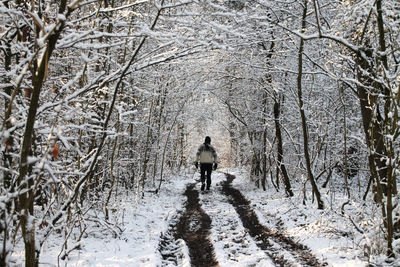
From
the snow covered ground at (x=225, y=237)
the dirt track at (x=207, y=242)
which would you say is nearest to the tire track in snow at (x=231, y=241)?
the snow covered ground at (x=225, y=237)

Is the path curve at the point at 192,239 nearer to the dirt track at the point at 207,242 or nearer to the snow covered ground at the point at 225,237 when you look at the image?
the dirt track at the point at 207,242

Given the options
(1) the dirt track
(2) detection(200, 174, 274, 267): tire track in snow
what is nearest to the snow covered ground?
(2) detection(200, 174, 274, 267): tire track in snow

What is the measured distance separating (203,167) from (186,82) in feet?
12.2

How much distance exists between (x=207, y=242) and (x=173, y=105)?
8761 mm

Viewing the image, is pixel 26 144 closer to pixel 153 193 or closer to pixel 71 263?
pixel 71 263

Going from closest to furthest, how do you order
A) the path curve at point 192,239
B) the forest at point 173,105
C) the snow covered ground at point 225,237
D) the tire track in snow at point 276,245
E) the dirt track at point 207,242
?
1. the forest at point 173,105
2. the snow covered ground at point 225,237
3. the tire track in snow at point 276,245
4. the dirt track at point 207,242
5. the path curve at point 192,239

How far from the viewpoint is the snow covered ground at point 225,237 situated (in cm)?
467

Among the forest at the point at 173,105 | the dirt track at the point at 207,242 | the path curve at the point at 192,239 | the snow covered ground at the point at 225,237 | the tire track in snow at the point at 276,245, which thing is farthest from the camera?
the path curve at the point at 192,239

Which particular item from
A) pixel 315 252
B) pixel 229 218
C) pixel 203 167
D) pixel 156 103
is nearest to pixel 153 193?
pixel 203 167

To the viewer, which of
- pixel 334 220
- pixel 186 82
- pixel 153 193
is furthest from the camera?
pixel 186 82

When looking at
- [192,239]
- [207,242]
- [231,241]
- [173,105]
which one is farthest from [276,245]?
A: [173,105]

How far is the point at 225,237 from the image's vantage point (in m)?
6.24

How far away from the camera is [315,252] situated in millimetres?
5023

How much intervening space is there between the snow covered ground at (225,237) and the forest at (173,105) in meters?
0.07
